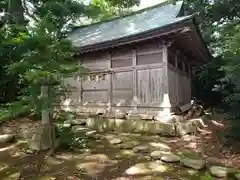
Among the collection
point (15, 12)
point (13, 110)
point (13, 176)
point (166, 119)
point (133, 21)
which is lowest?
point (13, 176)

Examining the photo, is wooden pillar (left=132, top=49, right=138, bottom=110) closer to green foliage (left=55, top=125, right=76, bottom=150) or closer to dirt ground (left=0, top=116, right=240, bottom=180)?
dirt ground (left=0, top=116, right=240, bottom=180)

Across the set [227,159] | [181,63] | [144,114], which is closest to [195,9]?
[181,63]

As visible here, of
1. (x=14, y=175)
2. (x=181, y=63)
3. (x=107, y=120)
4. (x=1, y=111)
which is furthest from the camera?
(x=181, y=63)

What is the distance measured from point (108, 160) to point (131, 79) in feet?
15.3

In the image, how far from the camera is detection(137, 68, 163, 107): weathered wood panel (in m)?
8.90

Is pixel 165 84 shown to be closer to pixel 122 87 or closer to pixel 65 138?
Result: pixel 122 87

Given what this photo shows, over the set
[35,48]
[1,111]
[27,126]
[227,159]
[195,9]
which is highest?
[195,9]

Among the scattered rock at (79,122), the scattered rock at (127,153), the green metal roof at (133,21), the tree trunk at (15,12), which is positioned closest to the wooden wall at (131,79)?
the scattered rock at (79,122)

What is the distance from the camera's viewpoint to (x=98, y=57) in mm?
10641

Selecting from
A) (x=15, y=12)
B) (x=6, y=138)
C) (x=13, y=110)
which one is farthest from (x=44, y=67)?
(x=15, y=12)

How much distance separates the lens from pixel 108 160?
5527 millimetres

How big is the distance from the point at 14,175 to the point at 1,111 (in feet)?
5.29

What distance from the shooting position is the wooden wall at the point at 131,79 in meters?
8.95

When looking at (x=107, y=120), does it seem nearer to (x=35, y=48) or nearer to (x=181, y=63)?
(x=35, y=48)
